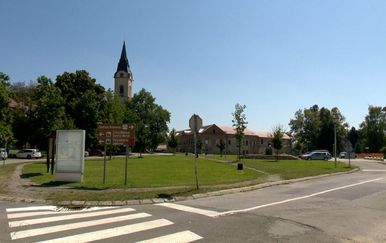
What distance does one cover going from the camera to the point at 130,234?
8859 mm

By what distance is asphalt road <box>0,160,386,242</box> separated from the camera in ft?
28.9

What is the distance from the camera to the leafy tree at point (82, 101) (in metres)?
73.2

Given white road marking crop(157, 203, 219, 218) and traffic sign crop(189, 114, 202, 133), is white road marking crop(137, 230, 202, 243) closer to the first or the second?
white road marking crop(157, 203, 219, 218)

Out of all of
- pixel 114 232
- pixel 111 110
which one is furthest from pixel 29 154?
pixel 114 232

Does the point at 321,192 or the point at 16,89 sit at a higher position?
the point at 16,89

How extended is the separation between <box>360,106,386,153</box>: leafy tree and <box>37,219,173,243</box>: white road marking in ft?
429

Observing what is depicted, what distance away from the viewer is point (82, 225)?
32.1ft

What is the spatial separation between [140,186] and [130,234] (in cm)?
950

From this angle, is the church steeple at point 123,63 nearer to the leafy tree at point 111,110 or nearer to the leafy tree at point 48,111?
the leafy tree at point 111,110

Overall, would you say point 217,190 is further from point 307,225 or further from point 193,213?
point 307,225

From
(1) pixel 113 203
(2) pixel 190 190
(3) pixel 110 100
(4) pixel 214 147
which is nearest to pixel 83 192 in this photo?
(1) pixel 113 203

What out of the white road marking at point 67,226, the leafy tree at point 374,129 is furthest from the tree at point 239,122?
the leafy tree at point 374,129

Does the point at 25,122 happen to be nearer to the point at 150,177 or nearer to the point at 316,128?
the point at 150,177

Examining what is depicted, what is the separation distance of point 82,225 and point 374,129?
5329 inches
